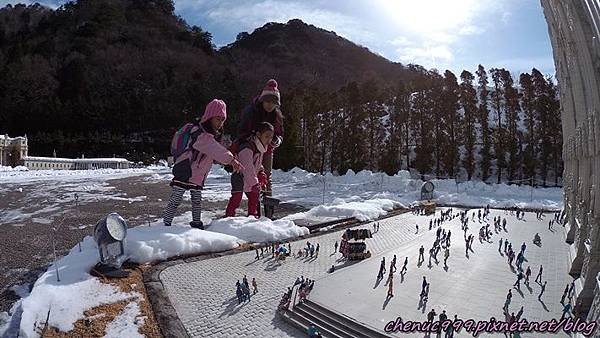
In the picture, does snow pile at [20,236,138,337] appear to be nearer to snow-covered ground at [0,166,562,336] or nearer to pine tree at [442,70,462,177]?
snow-covered ground at [0,166,562,336]

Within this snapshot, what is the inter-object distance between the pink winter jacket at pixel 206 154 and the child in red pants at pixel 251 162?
1.61 m

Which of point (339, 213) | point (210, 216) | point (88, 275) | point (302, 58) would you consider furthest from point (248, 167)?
point (302, 58)

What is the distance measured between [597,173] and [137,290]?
10168mm

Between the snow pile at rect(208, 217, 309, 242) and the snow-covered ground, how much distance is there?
0.03 m

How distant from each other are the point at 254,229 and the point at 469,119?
25724 millimetres

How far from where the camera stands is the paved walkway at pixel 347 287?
28.9ft

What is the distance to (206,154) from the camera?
1370cm

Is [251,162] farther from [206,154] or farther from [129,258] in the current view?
[129,258]

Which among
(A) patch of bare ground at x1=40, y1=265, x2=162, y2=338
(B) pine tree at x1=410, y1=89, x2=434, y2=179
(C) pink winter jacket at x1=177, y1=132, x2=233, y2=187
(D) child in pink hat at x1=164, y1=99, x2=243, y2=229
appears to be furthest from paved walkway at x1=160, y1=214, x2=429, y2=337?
(B) pine tree at x1=410, y1=89, x2=434, y2=179

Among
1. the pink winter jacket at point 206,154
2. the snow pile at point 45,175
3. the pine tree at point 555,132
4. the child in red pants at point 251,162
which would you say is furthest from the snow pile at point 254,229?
the snow pile at point 45,175

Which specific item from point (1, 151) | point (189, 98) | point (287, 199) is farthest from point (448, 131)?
point (189, 98)

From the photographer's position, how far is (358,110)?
1634 inches

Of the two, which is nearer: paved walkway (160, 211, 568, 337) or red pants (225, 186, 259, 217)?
paved walkway (160, 211, 568, 337)

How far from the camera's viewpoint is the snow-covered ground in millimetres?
8789
